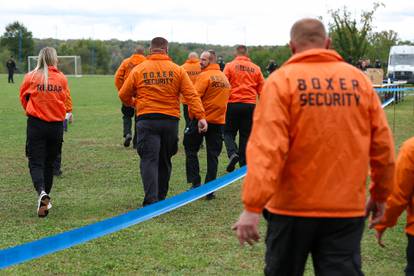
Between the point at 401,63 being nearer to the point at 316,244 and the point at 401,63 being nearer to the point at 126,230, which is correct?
the point at 126,230

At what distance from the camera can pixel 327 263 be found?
3.85 meters

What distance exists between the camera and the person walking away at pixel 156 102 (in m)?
8.30

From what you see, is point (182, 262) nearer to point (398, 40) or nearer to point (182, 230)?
point (182, 230)

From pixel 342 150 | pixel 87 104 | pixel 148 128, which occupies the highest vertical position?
pixel 342 150

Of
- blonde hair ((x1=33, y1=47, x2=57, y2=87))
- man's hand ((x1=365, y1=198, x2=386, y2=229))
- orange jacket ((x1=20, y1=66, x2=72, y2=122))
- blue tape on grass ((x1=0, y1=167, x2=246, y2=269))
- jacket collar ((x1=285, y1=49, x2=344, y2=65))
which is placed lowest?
blue tape on grass ((x1=0, y1=167, x2=246, y2=269))

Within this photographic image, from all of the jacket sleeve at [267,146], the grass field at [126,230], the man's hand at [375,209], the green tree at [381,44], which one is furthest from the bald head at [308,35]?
the green tree at [381,44]

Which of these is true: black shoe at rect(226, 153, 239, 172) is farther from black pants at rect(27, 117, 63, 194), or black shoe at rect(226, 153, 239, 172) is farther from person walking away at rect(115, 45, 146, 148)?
black pants at rect(27, 117, 63, 194)

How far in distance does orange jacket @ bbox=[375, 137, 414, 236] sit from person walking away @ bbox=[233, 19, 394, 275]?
0.39 m

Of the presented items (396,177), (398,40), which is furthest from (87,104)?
(398,40)

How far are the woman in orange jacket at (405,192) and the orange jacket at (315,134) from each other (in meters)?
0.42

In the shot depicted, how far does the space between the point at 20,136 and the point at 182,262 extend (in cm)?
1137

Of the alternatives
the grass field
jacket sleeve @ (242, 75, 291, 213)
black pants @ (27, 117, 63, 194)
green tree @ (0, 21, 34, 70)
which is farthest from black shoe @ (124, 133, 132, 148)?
green tree @ (0, 21, 34, 70)

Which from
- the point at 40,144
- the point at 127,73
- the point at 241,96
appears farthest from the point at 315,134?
the point at 127,73

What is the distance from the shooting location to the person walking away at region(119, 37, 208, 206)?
8.30 metres
